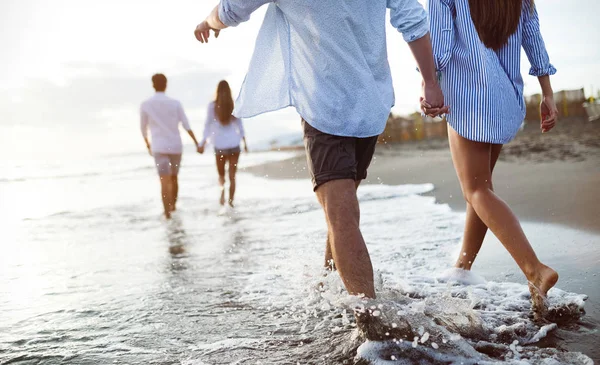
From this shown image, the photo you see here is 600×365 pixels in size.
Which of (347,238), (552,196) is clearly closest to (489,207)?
(347,238)

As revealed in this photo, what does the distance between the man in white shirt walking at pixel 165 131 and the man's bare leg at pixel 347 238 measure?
5785 millimetres

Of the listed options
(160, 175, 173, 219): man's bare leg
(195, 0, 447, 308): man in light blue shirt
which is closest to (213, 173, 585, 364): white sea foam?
(195, 0, 447, 308): man in light blue shirt

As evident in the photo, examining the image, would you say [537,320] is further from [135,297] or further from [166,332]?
[135,297]

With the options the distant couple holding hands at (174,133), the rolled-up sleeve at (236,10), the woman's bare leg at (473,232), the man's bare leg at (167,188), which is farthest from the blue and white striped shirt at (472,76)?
the man's bare leg at (167,188)

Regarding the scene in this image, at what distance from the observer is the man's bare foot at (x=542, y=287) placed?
2367mm

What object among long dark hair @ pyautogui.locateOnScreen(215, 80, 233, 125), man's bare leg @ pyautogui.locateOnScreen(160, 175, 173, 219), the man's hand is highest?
long dark hair @ pyautogui.locateOnScreen(215, 80, 233, 125)

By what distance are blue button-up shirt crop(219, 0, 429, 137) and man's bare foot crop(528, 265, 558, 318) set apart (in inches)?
36.4

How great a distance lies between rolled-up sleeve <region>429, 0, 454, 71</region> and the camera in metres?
2.60

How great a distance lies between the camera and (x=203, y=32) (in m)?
2.46

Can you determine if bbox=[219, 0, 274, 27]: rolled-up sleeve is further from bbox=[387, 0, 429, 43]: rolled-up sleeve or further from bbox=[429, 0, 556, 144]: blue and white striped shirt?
bbox=[429, 0, 556, 144]: blue and white striped shirt

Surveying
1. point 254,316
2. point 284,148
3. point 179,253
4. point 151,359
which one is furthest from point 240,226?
point 284,148

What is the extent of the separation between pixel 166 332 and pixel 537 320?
1631 mm

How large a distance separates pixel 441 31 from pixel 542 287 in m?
1.21

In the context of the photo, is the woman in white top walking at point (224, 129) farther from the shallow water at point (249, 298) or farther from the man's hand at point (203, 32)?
the man's hand at point (203, 32)
